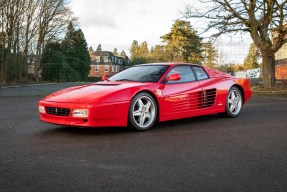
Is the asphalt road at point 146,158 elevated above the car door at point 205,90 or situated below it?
below

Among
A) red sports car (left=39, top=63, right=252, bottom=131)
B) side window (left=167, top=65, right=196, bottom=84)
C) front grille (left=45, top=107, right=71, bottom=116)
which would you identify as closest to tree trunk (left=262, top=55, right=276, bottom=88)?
red sports car (left=39, top=63, right=252, bottom=131)

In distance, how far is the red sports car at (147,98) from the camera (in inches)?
208

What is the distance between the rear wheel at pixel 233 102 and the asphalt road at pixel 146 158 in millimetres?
1034

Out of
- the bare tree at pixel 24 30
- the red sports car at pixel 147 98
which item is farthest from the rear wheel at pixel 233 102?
the bare tree at pixel 24 30

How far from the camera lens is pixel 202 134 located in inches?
212

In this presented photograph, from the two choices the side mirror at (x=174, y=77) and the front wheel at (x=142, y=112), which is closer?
the front wheel at (x=142, y=112)

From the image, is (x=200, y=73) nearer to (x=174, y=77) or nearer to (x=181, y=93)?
(x=181, y=93)

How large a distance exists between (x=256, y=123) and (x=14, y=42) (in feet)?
99.1

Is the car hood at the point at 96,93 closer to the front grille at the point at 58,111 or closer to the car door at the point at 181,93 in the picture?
the front grille at the point at 58,111

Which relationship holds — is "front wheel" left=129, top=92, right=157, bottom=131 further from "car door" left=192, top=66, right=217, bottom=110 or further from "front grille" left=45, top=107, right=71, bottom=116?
"car door" left=192, top=66, right=217, bottom=110

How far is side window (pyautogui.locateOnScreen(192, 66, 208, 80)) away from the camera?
685cm

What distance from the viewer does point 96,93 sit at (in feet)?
18.0

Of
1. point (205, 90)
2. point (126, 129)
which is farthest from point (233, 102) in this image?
point (126, 129)

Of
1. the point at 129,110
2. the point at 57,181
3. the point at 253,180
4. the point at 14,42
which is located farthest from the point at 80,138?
A: the point at 14,42
